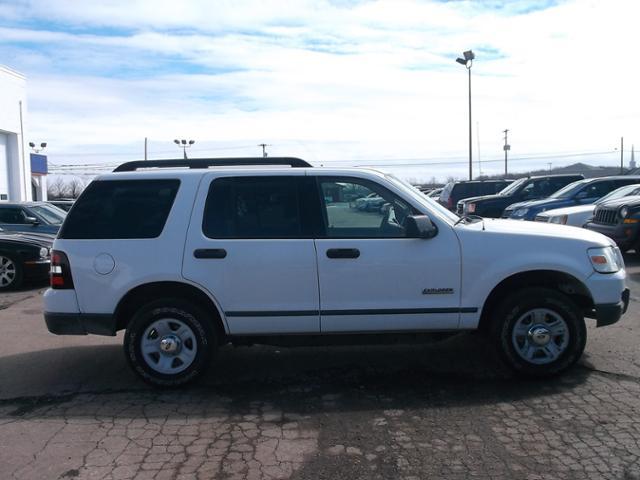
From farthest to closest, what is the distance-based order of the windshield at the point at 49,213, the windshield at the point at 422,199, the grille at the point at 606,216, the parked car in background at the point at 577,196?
the parked car in background at the point at 577,196, the windshield at the point at 49,213, the grille at the point at 606,216, the windshield at the point at 422,199

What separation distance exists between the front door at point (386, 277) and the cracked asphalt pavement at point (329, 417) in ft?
1.89

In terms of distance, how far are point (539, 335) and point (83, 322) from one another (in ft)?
12.7

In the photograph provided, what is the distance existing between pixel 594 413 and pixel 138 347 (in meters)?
3.64

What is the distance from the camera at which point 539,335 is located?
525cm

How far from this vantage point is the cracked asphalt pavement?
389cm

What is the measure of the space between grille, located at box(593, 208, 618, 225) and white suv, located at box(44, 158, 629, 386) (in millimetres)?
6732

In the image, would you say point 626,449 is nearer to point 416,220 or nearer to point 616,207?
point 416,220

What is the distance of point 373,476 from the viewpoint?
12.3ft

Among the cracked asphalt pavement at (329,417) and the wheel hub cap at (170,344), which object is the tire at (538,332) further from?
the wheel hub cap at (170,344)

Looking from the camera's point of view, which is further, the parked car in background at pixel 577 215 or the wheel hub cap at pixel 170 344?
the parked car in background at pixel 577 215

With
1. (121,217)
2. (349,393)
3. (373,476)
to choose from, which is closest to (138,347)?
(121,217)

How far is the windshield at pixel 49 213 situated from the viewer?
547 inches

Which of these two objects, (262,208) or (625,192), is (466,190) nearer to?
(625,192)

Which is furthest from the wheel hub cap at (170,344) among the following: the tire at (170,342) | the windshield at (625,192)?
the windshield at (625,192)
